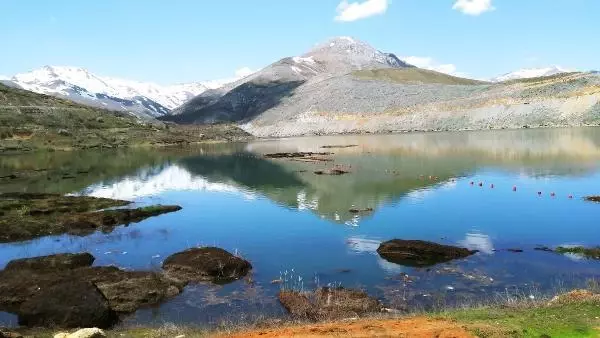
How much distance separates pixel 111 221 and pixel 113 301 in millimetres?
25826

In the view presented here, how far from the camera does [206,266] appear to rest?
33094mm

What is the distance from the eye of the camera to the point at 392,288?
95.2 ft

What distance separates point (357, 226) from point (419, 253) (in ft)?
39.0

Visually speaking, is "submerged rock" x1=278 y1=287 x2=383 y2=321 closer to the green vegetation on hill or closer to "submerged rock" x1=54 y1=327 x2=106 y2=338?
the green vegetation on hill

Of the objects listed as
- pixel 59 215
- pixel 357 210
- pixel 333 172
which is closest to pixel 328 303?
pixel 357 210

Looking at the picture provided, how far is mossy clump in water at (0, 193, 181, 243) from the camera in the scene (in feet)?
157

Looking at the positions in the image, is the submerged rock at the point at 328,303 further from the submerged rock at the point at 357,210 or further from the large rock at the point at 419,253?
the submerged rock at the point at 357,210

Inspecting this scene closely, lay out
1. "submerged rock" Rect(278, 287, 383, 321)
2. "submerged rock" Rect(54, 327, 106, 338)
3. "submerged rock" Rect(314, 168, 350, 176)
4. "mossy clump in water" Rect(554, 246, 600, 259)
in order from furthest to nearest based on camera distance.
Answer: "submerged rock" Rect(314, 168, 350, 176) → "mossy clump in water" Rect(554, 246, 600, 259) → "submerged rock" Rect(278, 287, 383, 321) → "submerged rock" Rect(54, 327, 106, 338)

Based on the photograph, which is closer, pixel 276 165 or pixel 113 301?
pixel 113 301

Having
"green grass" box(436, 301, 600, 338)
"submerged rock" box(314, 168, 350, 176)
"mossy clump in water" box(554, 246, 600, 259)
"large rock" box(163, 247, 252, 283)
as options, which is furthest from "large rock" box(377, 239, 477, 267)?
"submerged rock" box(314, 168, 350, 176)

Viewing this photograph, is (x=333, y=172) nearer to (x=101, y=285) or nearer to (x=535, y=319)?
(x=101, y=285)

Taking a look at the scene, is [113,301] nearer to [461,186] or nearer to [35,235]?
[35,235]

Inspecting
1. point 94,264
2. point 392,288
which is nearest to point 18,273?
point 94,264

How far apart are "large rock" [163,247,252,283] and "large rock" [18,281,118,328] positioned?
7214 millimetres
